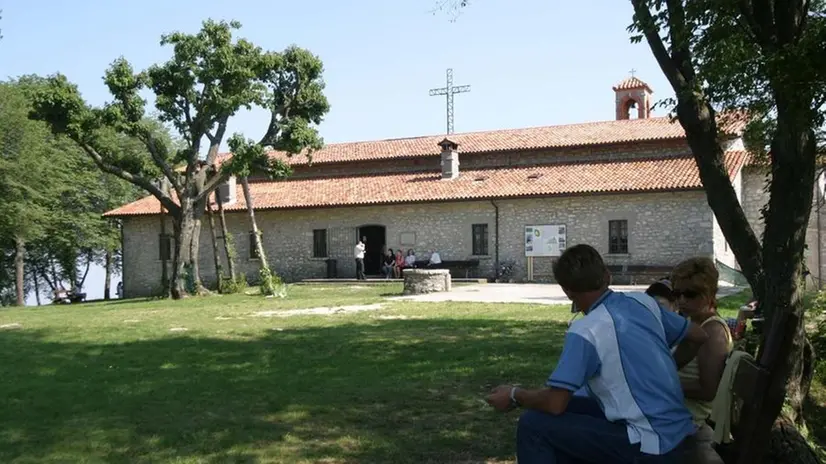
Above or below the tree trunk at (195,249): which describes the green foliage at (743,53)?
above

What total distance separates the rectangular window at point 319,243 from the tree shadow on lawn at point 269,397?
18.8 metres

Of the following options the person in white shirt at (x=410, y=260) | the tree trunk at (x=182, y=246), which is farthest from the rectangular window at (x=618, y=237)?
the tree trunk at (x=182, y=246)

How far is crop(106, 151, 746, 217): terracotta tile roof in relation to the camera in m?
24.4

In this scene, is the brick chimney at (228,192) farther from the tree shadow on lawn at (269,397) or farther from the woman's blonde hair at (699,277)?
the woman's blonde hair at (699,277)

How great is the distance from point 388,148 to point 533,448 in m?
30.0

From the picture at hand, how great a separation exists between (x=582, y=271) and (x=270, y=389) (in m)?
4.56

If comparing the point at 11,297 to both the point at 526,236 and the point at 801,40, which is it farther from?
the point at 801,40

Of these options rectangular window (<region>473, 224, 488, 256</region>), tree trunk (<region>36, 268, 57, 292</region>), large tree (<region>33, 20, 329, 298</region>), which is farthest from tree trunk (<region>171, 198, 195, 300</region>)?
tree trunk (<region>36, 268, 57, 292</region>)

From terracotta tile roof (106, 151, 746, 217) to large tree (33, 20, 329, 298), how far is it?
5819 millimetres

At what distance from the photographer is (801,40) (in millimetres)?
4738

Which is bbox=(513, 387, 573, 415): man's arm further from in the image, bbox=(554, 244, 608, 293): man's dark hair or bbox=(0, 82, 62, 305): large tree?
bbox=(0, 82, 62, 305): large tree

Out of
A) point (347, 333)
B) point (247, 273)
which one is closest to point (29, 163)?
point (247, 273)

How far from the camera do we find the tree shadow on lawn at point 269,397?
15.8ft

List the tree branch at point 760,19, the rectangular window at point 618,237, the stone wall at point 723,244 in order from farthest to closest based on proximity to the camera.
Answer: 1. the rectangular window at point 618,237
2. the stone wall at point 723,244
3. the tree branch at point 760,19
